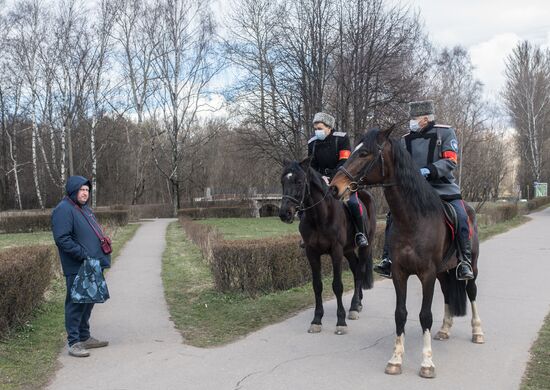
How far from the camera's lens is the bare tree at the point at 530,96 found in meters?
55.5

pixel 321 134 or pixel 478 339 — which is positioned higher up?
pixel 321 134

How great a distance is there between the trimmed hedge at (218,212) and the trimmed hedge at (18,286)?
1160 inches

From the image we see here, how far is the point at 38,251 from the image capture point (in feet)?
25.5

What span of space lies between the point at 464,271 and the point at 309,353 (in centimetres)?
191

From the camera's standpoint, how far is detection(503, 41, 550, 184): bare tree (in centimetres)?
5547

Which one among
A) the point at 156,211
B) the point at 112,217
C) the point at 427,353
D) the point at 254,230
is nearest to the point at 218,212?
the point at 156,211

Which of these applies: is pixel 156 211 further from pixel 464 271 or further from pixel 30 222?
pixel 464 271

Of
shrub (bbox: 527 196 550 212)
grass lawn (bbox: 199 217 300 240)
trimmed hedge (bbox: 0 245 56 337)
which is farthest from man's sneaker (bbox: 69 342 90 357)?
shrub (bbox: 527 196 550 212)

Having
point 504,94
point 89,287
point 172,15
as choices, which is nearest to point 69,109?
point 172,15

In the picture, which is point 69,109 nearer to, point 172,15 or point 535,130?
point 172,15

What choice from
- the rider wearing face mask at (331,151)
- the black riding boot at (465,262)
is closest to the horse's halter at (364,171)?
the black riding boot at (465,262)

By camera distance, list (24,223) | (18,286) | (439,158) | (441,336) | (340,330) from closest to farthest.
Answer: (439,158), (441,336), (18,286), (340,330), (24,223)

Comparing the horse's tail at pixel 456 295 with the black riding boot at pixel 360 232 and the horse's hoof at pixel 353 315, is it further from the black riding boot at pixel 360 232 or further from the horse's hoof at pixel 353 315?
the horse's hoof at pixel 353 315

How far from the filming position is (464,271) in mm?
5500
